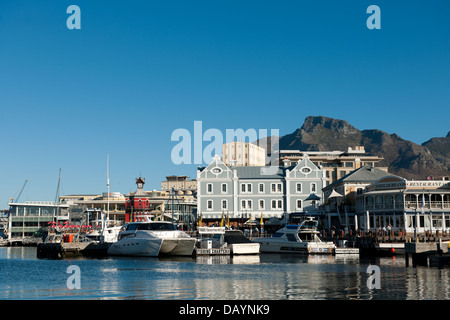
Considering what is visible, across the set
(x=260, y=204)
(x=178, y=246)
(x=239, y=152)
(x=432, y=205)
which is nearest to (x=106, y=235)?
(x=178, y=246)

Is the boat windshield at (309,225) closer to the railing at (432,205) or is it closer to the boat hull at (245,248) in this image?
the boat hull at (245,248)

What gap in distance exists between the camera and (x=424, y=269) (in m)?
39.9

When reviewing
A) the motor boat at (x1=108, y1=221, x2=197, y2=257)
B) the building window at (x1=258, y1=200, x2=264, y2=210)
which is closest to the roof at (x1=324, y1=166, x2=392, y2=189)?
the building window at (x1=258, y1=200, x2=264, y2=210)

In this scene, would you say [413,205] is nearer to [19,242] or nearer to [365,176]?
[365,176]

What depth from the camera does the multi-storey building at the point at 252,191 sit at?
92188 mm

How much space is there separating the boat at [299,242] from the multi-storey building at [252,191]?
27898mm

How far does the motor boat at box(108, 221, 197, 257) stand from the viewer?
57.2 meters

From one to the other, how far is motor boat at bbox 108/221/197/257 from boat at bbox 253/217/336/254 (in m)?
10.4

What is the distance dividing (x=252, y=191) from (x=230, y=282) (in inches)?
2349
